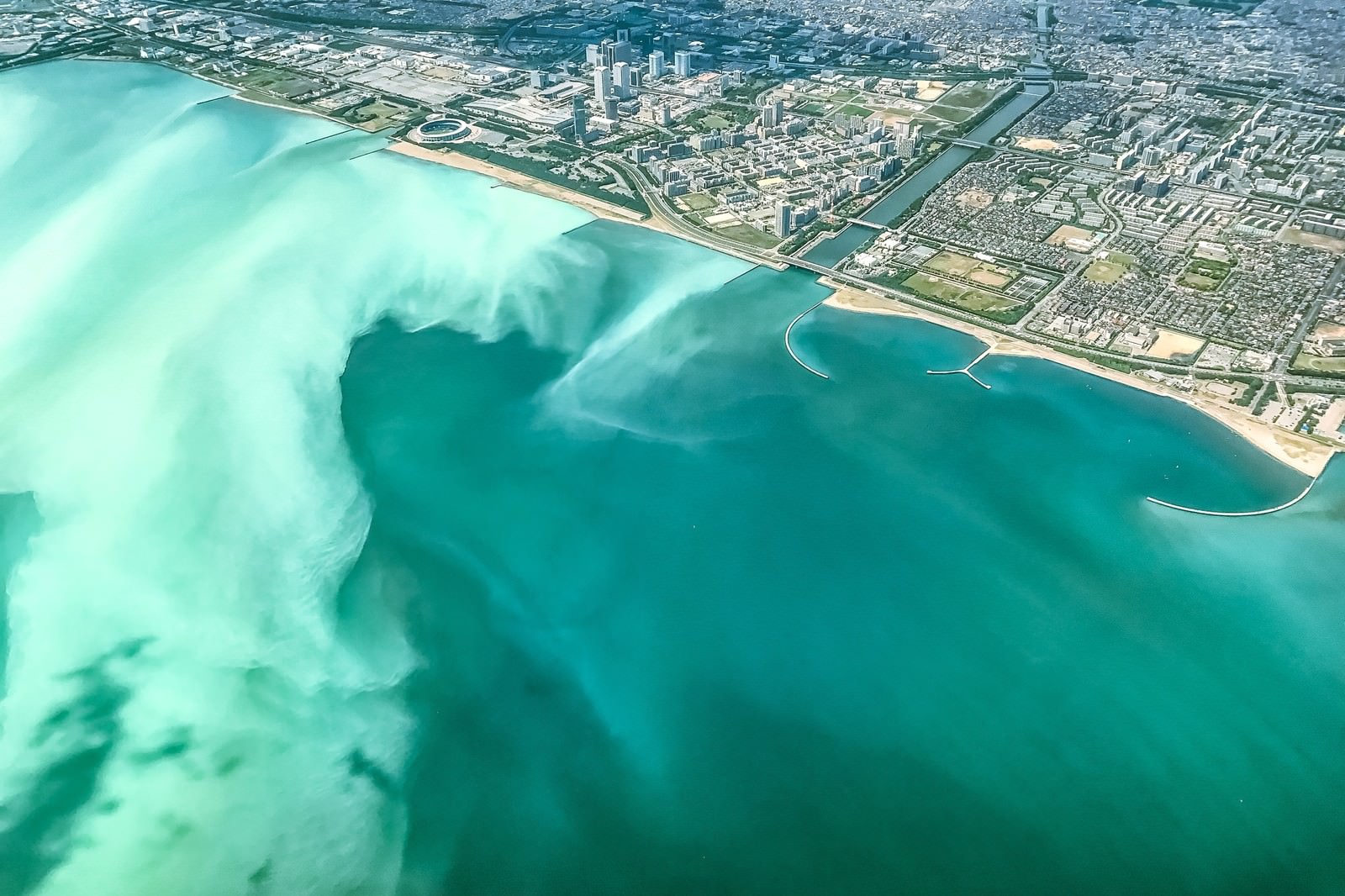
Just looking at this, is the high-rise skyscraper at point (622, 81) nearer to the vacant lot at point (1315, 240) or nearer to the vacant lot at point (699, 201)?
the vacant lot at point (699, 201)

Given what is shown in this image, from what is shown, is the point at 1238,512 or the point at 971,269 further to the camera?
the point at 971,269

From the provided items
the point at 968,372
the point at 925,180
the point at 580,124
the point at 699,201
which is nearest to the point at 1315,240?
the point at 925,180

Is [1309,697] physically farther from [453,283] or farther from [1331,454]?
[453,283]

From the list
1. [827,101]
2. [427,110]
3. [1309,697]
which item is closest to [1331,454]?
[1309,697]

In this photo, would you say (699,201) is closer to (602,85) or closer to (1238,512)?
(602,85)

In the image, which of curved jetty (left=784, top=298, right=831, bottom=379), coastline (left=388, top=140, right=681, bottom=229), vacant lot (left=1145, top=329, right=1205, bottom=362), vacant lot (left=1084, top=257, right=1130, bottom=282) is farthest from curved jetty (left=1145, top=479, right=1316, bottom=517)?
coastline (left=388, top=140, right=681, bottom=229)

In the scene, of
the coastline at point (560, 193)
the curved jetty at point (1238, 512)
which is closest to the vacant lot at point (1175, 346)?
the curved jetty at point (1238, 512)

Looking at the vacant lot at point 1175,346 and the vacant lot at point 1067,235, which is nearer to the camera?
the vacant lot at point 1175,346
